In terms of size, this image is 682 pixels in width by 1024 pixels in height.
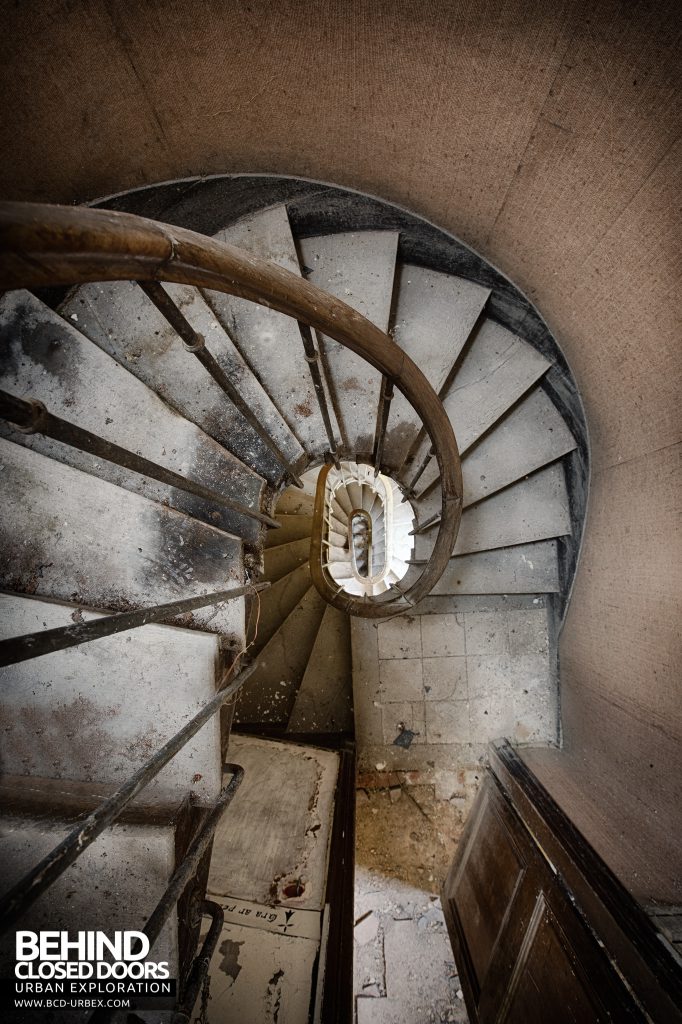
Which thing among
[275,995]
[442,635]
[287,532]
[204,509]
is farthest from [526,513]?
[275,995]

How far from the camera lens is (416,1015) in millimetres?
2816

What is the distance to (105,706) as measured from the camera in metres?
1.55

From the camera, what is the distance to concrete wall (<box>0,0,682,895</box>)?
1587 mm

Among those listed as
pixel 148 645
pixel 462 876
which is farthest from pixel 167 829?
pixel 462 876

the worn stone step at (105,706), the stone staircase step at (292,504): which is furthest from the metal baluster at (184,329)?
the stone staircase step at (292,504)

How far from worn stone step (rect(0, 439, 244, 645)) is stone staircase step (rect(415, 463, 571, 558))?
1.96 meters

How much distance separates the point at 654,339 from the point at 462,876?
3.28 meters

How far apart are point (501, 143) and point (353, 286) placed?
1.03m

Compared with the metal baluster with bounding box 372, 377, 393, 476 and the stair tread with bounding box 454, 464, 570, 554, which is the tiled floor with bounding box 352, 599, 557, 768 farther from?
the metal baluster with bounding box 372, 377, 393, 476

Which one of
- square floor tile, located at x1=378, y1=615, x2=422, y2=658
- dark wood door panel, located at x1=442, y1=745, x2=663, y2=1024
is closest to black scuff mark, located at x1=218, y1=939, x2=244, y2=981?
dark wood door panel, located at x1=442, y1=745, x2=663, y2=1024

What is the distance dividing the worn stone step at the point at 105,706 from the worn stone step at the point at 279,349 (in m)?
1.41

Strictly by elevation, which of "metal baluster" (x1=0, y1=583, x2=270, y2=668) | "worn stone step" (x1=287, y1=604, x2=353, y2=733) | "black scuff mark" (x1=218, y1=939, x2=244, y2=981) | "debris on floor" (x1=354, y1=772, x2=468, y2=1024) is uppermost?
"metal baluster" (x1=0, y1=583, x2=270, y2=668)

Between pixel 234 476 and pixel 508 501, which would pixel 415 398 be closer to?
pixel 234 476

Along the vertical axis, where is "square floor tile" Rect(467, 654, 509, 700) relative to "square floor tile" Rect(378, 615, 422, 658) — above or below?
below
